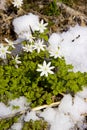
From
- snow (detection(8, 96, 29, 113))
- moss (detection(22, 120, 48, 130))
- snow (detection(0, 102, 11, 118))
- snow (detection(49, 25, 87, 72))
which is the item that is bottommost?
moss (detection(22, 120, 48, 130))

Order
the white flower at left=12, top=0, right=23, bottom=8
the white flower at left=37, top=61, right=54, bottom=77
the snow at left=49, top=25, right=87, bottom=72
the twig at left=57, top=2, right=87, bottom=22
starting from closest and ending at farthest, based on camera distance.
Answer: the white flower at left=37, top=61, right=54, bottom=77
the snow at left=49, top=25, right=87, bottom=72
the white flower at left=12, top=0, right=23, bottom=8
the twig at left=57, top=2, right=87, bottom=22

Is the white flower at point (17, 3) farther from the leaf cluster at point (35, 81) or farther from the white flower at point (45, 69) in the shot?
the white flower at point (45, 69)

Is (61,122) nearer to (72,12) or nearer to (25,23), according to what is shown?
(25,23)

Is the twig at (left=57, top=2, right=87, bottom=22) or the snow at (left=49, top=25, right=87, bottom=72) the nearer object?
the snow at (left=49, top=25, right=87, bottom=72)

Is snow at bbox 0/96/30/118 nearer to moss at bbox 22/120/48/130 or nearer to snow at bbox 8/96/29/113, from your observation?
snow at bbox 8/96/29/113

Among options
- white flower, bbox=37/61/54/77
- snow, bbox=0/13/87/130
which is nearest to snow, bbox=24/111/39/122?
snow, bbox=0/13/87/130

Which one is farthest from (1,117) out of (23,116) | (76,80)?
(76,80)

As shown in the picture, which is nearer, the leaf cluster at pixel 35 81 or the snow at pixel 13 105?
the leaf cluster at pixel 35 81

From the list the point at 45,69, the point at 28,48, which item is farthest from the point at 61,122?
the point at 28,48

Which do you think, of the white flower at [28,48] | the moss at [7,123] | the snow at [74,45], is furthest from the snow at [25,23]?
the moss at [7,123]
